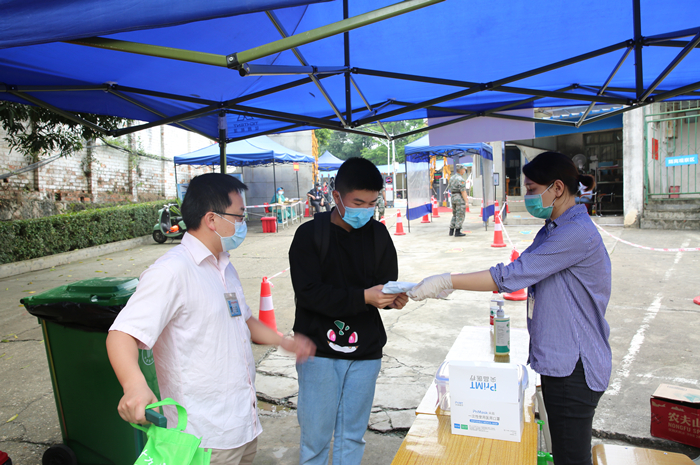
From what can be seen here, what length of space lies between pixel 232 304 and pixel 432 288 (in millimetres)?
936

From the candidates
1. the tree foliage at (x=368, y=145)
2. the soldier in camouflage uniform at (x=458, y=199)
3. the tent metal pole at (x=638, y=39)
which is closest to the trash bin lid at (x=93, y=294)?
the tent metal pole at (x=638, y=39)

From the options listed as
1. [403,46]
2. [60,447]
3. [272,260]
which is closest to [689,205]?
[272,260]

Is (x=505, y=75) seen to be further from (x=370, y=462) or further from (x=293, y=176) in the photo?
(x=293, y=176)

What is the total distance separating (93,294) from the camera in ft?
8.56

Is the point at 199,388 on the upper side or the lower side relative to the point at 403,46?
lower

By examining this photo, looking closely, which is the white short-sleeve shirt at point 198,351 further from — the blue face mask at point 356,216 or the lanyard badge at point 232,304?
the blue face mask at point 356,216

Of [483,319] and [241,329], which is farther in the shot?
[483,319]

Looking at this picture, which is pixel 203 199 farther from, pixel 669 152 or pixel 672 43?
pixel 669 152

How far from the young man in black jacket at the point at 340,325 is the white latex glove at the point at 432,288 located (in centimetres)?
8

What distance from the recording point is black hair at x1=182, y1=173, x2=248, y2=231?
73.7 inches

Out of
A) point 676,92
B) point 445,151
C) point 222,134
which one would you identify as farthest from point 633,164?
point 222,134

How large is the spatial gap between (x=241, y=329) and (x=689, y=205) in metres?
14.1

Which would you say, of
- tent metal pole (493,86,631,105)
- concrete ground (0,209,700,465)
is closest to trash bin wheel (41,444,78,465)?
concrete ground (0,209,700,465)

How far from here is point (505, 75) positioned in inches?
157
